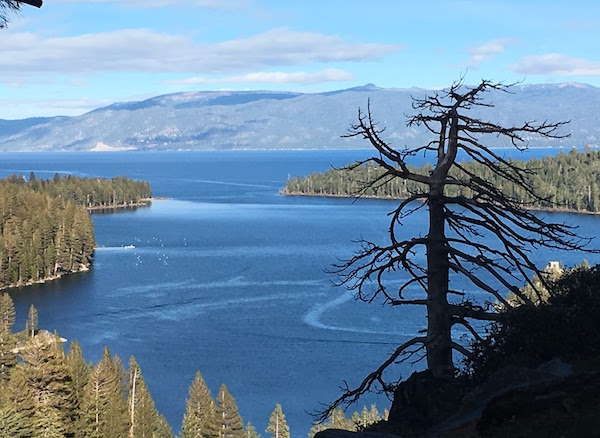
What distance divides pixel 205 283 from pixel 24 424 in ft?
195

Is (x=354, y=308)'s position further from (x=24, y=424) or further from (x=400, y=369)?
(x=24, y=424)

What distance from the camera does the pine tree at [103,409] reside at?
33875 mm

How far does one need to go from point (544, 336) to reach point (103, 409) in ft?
90.8

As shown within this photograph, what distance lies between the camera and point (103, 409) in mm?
34219

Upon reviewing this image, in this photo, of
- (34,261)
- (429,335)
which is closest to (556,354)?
(429,335)

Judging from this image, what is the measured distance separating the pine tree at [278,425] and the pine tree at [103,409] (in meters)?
7.86

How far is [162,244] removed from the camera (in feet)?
399

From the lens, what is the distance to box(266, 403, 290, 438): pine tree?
1547 inches

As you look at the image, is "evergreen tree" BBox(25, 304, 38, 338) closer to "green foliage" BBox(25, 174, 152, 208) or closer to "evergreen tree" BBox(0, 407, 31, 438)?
"evergreen tree" BBox(0, 407, 31, 438)

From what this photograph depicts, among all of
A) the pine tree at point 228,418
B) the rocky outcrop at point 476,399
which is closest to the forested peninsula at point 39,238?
the pine tree at point 228,418

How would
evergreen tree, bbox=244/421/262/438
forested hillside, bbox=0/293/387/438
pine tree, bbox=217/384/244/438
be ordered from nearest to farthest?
forested hillside, bbox=0/293/387/438
pine tree, bbox=217/384/244/438
evergreen tree, bbox=244/421/262/438

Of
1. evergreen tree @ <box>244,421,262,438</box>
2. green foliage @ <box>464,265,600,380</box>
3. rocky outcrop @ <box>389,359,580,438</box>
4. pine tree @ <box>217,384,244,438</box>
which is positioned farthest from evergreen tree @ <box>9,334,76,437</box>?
green foliage @ <box>464,265,600,380</box>

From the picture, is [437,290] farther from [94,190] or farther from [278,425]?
[94,190]

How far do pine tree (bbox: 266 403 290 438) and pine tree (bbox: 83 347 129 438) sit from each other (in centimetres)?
786
